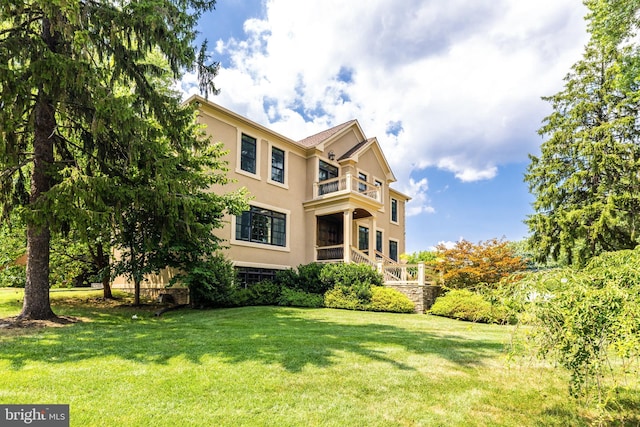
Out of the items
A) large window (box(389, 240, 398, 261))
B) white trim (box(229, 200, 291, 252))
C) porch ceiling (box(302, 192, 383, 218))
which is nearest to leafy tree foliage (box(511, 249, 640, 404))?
white trim (box(229, 200, 291, 252))

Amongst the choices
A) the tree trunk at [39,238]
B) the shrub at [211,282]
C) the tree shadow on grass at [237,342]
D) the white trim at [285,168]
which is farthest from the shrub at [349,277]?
the tree trunk at [39,238]

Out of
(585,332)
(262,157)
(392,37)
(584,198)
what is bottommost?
(585,332)

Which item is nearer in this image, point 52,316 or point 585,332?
point 585,332

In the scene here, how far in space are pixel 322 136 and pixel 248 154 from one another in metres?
6.03

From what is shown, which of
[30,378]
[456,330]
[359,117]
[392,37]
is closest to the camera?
[30,378]

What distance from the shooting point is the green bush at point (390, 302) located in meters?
14.2

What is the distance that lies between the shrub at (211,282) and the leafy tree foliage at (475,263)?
9.25 m

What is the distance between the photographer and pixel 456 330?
975 centimetres

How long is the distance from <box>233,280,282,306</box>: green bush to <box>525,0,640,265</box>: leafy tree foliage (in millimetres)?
12534

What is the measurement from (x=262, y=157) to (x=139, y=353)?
12195mm

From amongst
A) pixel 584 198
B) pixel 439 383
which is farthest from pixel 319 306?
pixel 584 198

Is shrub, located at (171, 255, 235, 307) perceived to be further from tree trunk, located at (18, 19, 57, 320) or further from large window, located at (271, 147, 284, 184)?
large window, located at (271, 147, 284, 184)

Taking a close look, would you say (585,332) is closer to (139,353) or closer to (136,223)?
(139,353)

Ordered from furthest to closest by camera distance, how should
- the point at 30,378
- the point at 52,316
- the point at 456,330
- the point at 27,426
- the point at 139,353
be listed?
the point at 456,330
the point at 52,316
the point at 139,353
the point at 30,378
the point at 27,426
